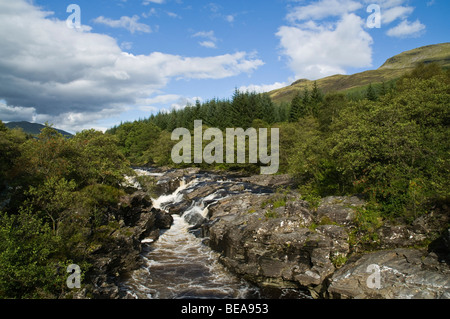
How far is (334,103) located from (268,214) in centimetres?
5096

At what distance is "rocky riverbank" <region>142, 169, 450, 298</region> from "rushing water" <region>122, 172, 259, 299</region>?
1.16 meters

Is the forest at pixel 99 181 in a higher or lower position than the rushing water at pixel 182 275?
higher

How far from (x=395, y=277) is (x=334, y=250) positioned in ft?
12.9

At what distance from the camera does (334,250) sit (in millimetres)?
17484

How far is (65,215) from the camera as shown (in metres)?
18.8

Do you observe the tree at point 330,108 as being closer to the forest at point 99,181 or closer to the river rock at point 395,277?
the forest at point 99,181

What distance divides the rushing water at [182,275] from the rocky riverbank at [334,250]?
3.81 ft

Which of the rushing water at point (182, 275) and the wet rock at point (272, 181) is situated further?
the wet rock at point (272, 181)

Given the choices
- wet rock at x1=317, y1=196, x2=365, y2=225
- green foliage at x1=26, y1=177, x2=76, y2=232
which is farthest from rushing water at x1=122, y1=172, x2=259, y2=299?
wet rock at x1=317, y1=196, x2=365, y2=225

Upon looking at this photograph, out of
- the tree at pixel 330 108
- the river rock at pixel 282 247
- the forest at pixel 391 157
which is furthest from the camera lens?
the tree at pixel 330 108

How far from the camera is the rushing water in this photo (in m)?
17.5

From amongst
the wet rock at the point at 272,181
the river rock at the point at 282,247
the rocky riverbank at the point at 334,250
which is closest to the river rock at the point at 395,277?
the rocky riverbank at the point at 334,250

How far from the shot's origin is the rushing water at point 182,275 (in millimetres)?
17453
